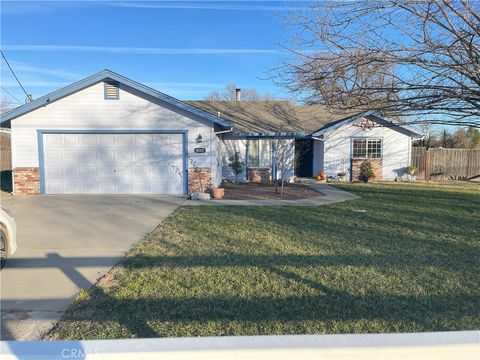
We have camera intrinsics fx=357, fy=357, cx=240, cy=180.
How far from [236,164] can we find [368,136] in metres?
8.11

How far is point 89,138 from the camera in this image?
1356 cm

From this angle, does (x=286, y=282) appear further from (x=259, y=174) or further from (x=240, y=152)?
(x=240, y=152)

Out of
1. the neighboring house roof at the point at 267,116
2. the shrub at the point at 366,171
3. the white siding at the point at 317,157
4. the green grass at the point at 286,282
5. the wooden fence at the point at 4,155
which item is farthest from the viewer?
the wooden fence at the point at 4,155

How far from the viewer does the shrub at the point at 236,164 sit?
17781 mm

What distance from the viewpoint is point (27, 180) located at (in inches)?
538

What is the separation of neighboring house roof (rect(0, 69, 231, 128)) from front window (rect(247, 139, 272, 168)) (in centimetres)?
597

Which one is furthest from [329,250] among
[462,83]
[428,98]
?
[462,83]

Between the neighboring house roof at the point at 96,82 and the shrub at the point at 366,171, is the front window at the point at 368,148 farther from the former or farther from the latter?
the neighboring house roof at the point at 96,82

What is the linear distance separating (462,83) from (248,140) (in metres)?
13.5

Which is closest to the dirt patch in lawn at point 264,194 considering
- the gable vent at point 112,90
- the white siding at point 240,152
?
the white siding at point 240,152

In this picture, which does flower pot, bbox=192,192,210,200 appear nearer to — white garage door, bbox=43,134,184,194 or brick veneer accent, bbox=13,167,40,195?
white garage door, bbox=43,134,184,194

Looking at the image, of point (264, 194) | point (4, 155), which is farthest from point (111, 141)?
point (4, 155)

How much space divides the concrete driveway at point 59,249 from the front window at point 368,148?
12258 mm

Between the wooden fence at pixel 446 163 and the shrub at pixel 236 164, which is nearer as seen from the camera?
the shrub at pixel 236 164
